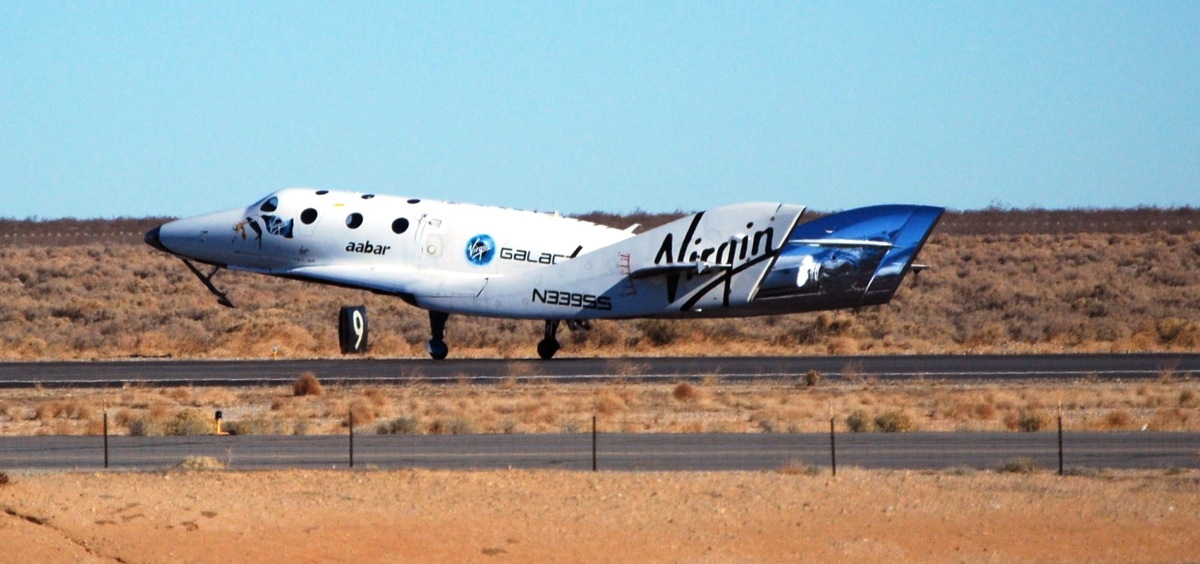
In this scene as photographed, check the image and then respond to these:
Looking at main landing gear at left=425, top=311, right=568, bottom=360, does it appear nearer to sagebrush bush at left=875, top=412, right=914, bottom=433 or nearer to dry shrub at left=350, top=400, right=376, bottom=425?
dry shrub at left=350, top=400, right=376, bottom=425

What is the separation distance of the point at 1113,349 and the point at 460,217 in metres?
18.7

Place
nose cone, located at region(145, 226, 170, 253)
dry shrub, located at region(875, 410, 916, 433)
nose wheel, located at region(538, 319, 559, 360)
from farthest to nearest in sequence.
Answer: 1. nose cone, located at region(145, 226, 170, 253)
2. nose wheel, located at region(538, 319, 559, 360)
3. dry shrub, located at region(875, 410, 916, 433)

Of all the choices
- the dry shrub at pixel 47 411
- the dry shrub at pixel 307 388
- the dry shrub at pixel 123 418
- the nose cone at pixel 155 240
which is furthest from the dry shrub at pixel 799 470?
the nose cone at pixel 155 240

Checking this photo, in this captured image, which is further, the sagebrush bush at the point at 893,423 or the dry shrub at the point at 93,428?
the dry shrub at the point at 93,428

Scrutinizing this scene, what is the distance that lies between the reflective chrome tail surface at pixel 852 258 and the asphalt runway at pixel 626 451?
1373 centimetres

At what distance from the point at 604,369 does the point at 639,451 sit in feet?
48.2

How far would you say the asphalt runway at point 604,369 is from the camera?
3584 cm

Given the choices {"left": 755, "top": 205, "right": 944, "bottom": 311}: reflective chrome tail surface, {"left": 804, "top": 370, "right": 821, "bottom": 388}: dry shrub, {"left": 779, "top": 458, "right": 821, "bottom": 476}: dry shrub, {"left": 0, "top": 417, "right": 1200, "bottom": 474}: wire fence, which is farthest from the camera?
{"left": 755, "top": 205, "right": 944, "bottom": 311}: reflective chrome tail surface

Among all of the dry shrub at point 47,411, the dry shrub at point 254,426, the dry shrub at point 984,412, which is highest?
the dry shrub at point 47,411

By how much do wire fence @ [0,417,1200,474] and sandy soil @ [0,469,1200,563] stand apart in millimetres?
1190

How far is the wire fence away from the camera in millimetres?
22250

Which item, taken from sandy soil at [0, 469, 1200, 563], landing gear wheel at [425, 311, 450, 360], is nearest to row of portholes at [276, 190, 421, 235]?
landing gear wheel at [425, 311, 450, 360]

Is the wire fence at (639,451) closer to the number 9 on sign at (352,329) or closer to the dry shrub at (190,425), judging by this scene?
the dry shrub at (190,425)

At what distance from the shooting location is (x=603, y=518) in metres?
19.1
